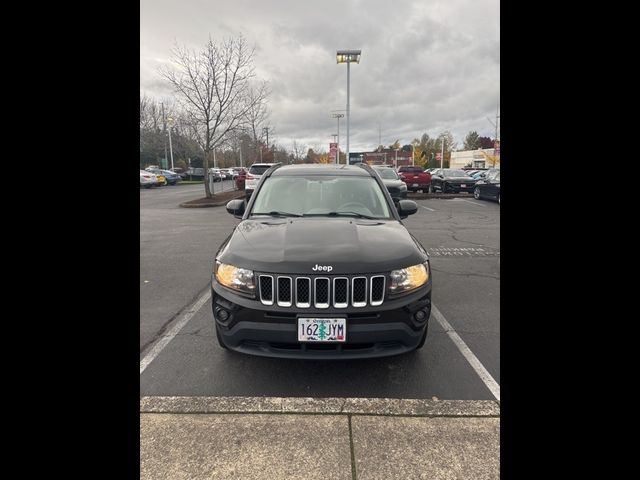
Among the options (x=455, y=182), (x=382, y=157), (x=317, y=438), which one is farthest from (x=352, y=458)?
(x=382, y=157)

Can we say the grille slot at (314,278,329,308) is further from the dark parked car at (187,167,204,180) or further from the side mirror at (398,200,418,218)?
the dark parked car at (187,167,204,180)

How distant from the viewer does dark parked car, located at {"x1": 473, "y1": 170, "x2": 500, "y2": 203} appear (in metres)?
17.5

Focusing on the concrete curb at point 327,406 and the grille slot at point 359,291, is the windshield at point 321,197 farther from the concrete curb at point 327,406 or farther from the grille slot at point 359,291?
the concrete curb at point 327,406

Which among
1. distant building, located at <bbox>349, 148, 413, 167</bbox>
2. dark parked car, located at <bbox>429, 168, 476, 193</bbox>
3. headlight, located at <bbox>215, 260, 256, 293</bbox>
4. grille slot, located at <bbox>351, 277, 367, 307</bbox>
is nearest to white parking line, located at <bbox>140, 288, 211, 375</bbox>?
headlight, located at <bbox>215, 260, 256, 293</bbox>

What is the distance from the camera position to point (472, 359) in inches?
122

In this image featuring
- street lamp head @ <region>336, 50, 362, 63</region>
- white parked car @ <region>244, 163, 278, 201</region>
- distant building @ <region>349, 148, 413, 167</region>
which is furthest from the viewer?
distant building @ <region>349, 148, 413, 167</region>

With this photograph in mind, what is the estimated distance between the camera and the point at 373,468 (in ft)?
6.29

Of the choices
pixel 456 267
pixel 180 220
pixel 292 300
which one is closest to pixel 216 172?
pixel 180 220

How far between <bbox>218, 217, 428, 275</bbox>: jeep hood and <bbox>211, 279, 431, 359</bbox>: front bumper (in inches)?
10.5

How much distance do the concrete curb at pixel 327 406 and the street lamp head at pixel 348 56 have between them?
69.3 feet

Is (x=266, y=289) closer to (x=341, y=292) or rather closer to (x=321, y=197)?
(x=341, y=292)
